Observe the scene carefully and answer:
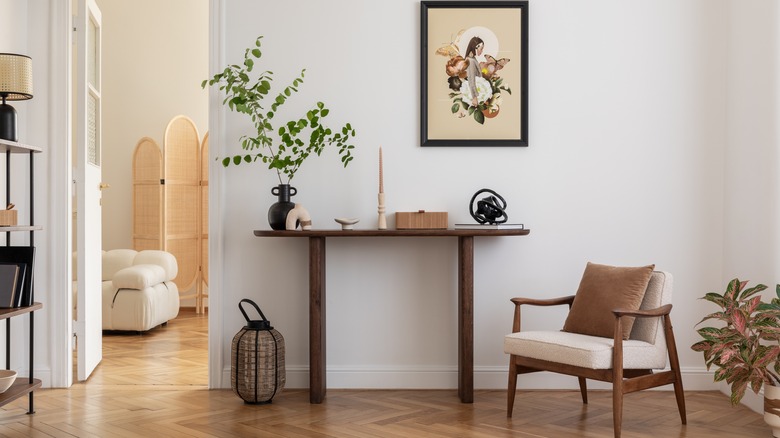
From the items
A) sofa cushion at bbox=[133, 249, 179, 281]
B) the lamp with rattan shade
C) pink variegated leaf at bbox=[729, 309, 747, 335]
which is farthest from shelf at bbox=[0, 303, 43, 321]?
pink variegated leaf at bbox=[729, 309, 747, 335]

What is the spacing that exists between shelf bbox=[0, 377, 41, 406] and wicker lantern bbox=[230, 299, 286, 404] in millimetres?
956

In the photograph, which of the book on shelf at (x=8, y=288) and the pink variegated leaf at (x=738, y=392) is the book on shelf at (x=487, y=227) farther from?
the book on shelf at (x=8, y=288)

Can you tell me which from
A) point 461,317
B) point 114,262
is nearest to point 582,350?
point 461,317

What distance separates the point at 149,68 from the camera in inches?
310

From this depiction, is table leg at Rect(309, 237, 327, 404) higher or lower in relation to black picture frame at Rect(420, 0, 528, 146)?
Answer: lower

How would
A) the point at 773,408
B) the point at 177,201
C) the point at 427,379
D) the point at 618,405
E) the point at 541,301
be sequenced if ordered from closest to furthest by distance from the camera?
the point at 618,405 → the point at 773,408 → the point at 541,301 → the point at 427,379 → the point at 177,201

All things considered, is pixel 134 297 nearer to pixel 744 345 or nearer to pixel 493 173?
pixel 493 173

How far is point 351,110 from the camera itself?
4.39 m

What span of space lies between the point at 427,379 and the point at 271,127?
169 centimetres

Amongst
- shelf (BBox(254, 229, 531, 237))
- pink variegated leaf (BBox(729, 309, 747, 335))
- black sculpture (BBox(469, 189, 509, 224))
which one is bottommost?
pink variegated leaf (BBox(729, 309, 747, 335))

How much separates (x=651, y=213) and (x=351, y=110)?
6.05ft

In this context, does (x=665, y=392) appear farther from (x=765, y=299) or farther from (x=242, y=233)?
(x=242, y=233)

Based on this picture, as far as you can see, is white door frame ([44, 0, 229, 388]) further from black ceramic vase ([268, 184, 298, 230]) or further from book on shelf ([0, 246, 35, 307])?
book on shelf ([0, 246, 35, 307])

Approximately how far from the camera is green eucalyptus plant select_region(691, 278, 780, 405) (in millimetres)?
3334
